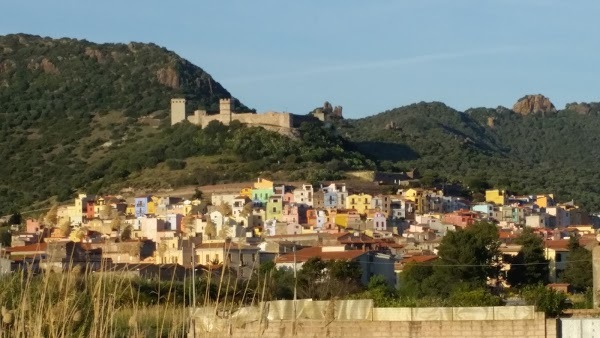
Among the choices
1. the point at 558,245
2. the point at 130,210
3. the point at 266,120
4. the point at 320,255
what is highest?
the point at 266,120

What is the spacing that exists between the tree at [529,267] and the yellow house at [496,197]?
1358 inches

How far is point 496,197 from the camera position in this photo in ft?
254

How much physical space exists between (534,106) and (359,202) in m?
81.9

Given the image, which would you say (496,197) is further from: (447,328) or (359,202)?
(447,328)

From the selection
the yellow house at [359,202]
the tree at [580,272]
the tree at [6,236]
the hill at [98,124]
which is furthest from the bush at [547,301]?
the hill at [98,124]

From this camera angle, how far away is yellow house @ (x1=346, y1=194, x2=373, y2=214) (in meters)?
69.4

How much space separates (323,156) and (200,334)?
76.0m

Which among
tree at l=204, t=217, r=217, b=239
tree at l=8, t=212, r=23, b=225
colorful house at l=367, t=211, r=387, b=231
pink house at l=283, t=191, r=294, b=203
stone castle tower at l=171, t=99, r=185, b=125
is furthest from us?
stone castle tower at l=171, t=99, r=185, b=125

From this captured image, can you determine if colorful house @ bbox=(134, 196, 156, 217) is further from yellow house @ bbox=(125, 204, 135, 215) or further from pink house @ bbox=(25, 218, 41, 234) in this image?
pink house @ bbox=(25, 218, 41, 234)

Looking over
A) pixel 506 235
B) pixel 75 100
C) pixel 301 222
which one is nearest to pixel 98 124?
pixel 75 100

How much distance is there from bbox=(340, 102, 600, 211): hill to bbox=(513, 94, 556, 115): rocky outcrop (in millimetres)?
851

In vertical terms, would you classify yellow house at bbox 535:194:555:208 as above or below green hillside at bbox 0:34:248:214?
below

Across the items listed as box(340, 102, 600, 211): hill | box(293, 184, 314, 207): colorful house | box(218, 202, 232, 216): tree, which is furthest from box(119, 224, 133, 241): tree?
box(340, 102, 600, 211): hill

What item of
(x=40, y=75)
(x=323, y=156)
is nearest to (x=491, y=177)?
(x=323, y=156)
